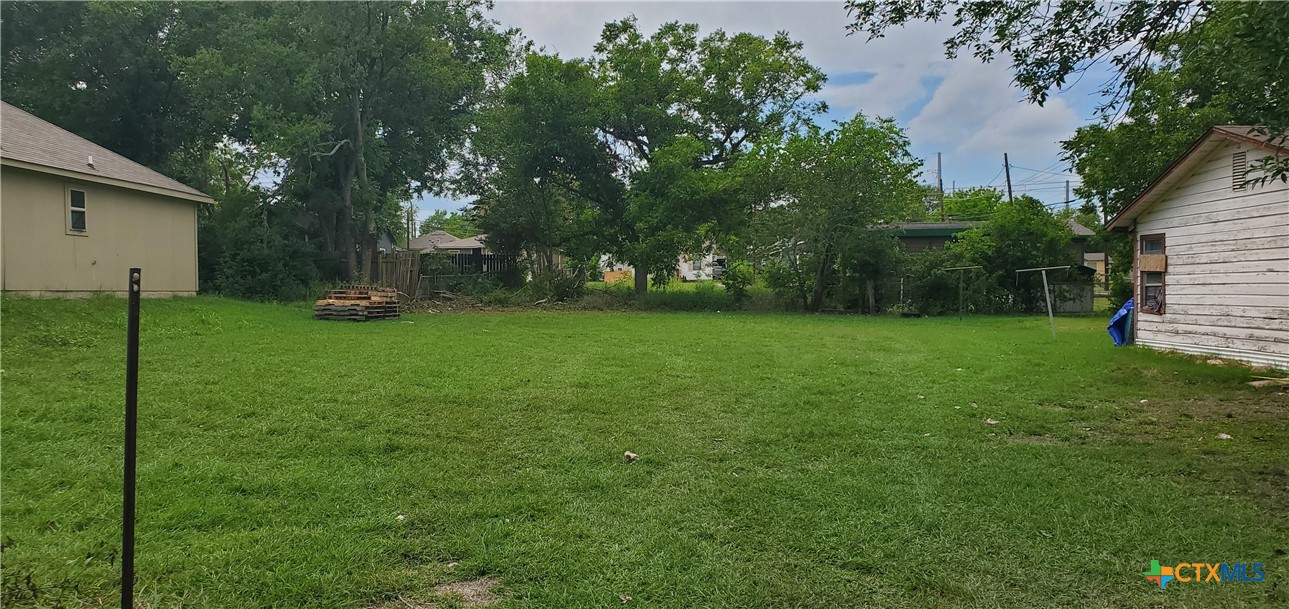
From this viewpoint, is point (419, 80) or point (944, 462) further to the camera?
point (419, 80)

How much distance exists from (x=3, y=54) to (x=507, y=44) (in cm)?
1636

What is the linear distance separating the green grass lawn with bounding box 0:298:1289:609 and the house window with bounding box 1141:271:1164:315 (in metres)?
3.69

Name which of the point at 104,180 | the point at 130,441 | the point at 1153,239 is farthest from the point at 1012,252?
the point at 104,180

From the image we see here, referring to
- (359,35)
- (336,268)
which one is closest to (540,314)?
(336,268)

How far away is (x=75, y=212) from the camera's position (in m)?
12.6

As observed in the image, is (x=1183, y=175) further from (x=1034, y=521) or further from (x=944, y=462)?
(x=1034, y=521)

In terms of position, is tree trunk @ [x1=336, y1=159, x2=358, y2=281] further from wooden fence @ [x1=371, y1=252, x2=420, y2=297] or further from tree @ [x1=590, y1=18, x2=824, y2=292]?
tree @ [x1=590, y1=18, x2=824, y2=292]

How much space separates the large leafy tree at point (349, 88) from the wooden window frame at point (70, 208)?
6473mm

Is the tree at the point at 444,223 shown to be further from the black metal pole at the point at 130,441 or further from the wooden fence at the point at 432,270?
the black metal pole at the point at 130,441

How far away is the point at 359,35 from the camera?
64.0ft

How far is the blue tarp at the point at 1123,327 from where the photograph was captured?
1166cm

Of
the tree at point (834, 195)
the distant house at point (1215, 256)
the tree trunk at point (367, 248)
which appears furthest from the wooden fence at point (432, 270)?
the distant house at point (1215, 256)

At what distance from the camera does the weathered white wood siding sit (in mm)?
8617

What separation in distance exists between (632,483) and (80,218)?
14.6 m
